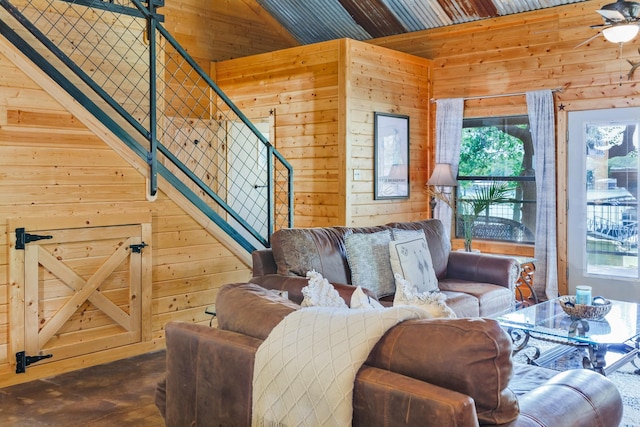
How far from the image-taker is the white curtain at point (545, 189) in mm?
6273

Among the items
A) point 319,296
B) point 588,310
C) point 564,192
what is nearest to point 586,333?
point 588,310

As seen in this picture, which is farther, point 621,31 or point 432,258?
point 432,258

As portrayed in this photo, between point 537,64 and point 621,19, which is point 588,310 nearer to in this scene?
point 621,19

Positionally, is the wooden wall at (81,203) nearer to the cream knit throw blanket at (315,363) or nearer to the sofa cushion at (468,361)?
the cream knit throw blanket at (315,363)

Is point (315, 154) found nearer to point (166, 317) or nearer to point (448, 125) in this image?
point (448, 125)

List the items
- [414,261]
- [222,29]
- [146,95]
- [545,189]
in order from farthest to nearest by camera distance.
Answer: [222,29] < [545,189] < [146,95] < [414,261]

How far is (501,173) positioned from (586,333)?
131 inches

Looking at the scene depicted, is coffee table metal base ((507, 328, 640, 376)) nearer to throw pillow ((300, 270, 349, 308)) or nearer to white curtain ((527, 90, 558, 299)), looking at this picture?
throw pillow ((300, 270, 349, 308))

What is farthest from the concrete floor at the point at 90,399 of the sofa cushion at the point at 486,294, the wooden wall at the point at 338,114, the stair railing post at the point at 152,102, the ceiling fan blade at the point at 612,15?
the ceiling fan blade at the point at 612,15

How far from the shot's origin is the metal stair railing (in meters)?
4.25

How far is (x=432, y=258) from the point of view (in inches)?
197

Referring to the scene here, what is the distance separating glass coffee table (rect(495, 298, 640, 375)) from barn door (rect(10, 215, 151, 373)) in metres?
2.47

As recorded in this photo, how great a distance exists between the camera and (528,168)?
21.5 feet

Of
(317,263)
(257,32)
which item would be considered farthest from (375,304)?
(257,32)
